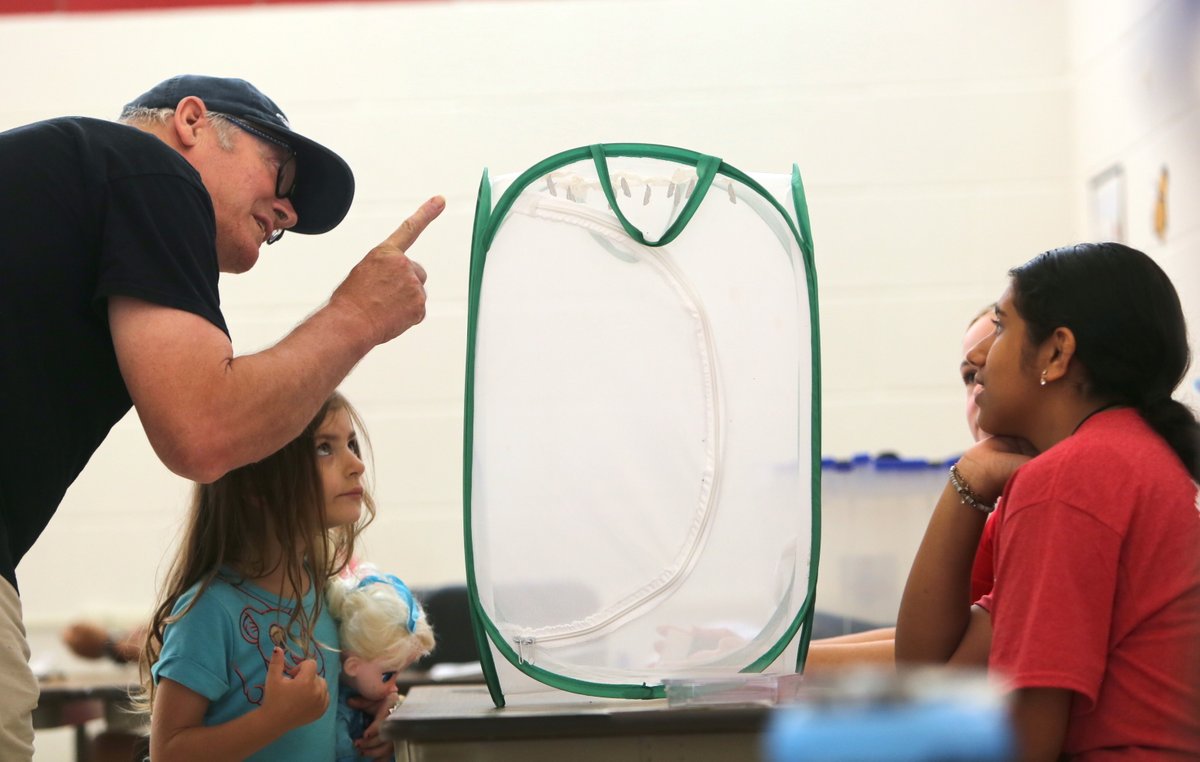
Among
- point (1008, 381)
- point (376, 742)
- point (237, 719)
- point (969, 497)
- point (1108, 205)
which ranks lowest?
point (376, 742)

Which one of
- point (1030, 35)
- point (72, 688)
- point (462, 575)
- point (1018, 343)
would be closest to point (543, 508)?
point (1018, 343)

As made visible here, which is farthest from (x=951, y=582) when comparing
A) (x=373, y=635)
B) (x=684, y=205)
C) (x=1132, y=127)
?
(x=1132, y=127)

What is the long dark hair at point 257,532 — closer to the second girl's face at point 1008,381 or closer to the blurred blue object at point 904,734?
the second girl's face at point 1008,381

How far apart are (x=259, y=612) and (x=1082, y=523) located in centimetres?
97

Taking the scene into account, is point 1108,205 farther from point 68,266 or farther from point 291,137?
point 68,266

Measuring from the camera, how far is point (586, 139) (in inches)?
127

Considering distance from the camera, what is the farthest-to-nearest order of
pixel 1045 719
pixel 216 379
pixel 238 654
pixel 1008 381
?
pixel 238 654 → pixel 1008 381 → pixel 216 379 → pixel 1045 719

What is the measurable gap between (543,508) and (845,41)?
229cm

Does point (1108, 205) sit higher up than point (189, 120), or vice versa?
point (189, 120)

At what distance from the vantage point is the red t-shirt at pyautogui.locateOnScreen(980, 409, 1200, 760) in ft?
3.23

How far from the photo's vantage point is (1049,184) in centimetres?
316

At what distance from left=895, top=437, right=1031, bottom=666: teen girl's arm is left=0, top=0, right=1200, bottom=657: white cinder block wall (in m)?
1.94

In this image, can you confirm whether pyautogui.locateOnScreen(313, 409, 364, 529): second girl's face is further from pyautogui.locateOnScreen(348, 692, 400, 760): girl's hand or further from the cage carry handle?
the cage carry handle

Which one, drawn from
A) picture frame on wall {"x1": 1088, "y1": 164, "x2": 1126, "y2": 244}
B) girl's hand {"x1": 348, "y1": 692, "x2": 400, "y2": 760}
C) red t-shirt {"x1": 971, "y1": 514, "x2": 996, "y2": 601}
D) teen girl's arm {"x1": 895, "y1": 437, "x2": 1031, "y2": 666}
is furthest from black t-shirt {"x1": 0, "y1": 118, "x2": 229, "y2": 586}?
picture frame on wall {"x1": 1088, "y1": 164, "x2": 1126, "y2": 244}
